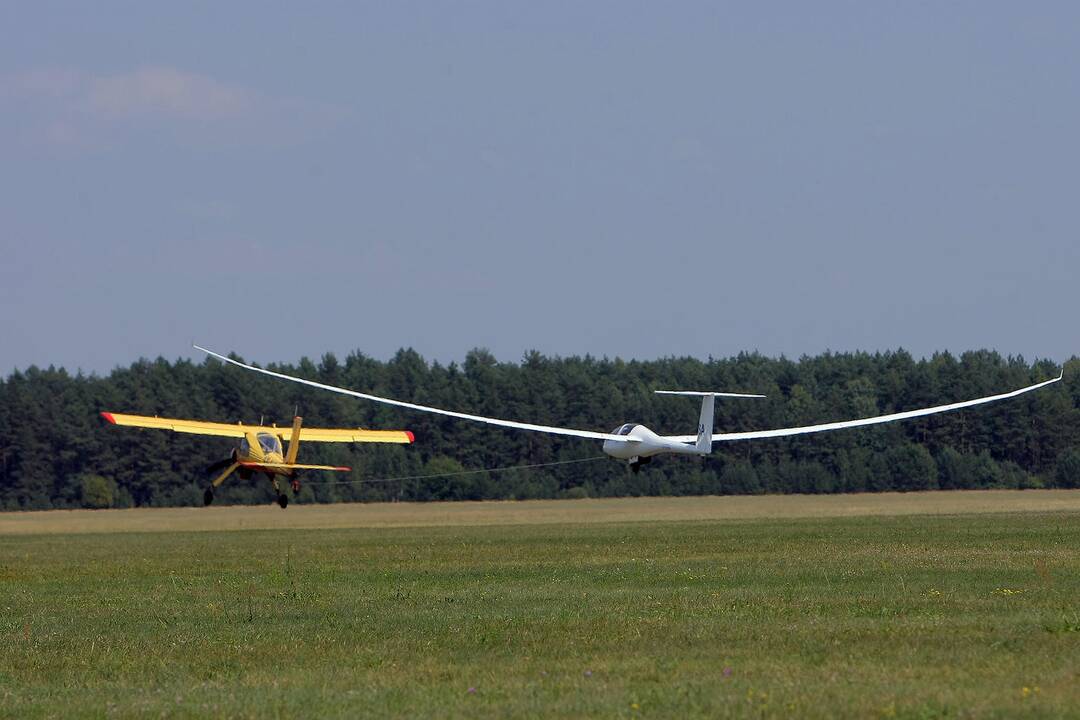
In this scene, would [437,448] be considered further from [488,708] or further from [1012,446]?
[488,708]

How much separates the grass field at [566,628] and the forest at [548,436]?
2119 inches

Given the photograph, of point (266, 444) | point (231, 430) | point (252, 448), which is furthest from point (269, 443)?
point (231, 430)

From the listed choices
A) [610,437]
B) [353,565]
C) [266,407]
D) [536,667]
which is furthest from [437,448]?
[536,667]

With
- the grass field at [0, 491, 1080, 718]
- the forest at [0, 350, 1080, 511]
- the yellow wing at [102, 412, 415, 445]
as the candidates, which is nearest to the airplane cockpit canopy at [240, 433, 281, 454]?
the yellow wing at [102, 412, 415, 445]

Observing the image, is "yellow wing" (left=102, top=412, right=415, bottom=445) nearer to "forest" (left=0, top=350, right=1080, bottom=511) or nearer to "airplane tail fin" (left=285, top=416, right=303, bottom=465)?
"airplane tail fin" (left=285, top=416, right=303, bottom=465)

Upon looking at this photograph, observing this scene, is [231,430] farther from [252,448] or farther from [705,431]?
[705,431]

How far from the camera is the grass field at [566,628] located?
13.9m

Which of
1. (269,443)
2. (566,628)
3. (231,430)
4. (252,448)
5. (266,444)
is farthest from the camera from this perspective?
(231,430)

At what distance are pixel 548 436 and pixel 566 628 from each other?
290ft

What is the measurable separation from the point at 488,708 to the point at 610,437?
33979 millimetres

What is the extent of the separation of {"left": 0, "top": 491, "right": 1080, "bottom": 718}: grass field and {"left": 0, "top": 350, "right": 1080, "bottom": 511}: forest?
53.8 meters

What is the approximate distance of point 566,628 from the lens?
749 inches

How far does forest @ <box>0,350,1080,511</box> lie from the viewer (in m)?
94.1

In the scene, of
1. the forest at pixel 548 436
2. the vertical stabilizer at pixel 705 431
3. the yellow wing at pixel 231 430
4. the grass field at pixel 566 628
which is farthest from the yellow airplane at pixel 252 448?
the forest at pixel 548 436
